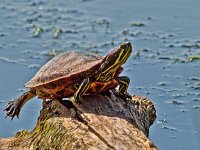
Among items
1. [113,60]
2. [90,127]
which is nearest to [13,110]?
[113,60]

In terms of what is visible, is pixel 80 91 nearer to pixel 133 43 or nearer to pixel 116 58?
pixel 116 58

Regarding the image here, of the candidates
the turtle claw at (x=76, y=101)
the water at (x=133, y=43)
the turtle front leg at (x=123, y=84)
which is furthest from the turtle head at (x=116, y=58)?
the water at (x=133, y=43)

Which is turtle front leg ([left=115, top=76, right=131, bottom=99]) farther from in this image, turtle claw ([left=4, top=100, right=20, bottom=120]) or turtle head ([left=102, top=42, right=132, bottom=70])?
turtle claw ([left=4, top=100, right=20, bottom=120])

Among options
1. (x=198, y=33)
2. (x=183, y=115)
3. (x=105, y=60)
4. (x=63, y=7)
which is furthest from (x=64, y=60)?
(x=63, y=7)

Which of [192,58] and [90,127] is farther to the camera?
[192,58]

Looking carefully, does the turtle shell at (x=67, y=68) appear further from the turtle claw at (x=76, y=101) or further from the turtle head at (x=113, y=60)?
the turtle claw at (x=76, y=101)

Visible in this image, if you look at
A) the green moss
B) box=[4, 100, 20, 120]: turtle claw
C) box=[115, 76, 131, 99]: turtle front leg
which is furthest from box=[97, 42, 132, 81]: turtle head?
the green moss

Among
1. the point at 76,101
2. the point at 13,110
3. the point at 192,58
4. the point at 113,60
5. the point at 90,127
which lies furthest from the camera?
the point at 192,58
